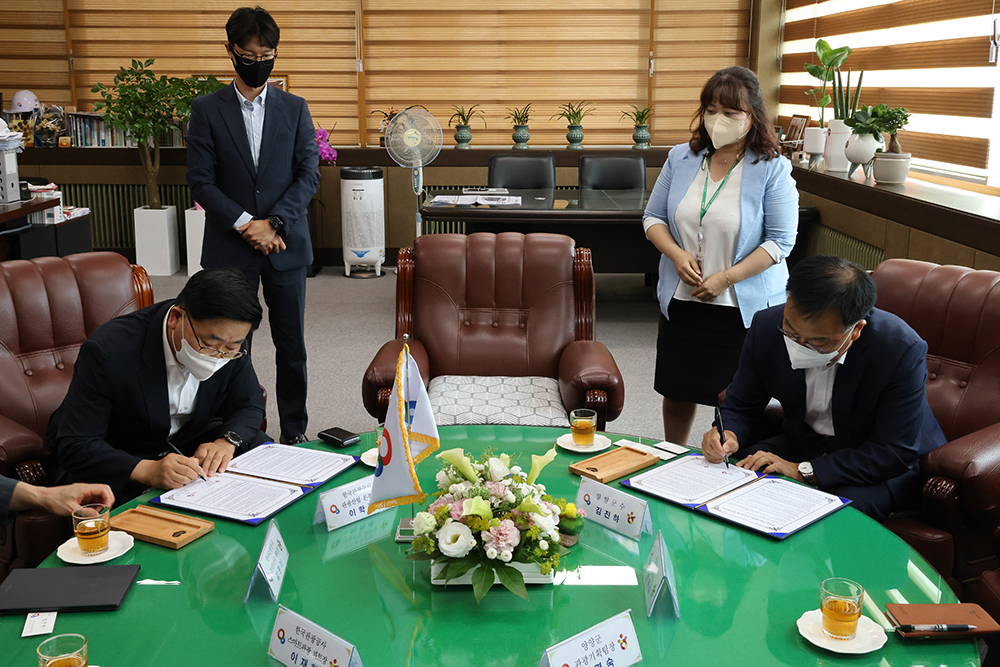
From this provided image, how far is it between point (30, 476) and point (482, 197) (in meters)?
3.69

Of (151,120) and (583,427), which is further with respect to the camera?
(151,120)

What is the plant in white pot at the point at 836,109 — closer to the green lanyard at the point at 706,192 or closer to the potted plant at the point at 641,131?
the potted plant at the point at 641,131

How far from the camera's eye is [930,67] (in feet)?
15.3

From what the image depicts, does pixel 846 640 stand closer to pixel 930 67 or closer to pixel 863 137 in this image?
pixel 863 137

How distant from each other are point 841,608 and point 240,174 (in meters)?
2.65

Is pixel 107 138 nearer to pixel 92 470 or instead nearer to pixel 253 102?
pixel 253 102

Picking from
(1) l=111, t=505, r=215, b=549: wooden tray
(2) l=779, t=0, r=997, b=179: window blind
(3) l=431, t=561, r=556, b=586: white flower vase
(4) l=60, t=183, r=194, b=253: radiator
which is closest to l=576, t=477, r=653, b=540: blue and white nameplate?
(3) l=431, t=561, r=556, b=586: white flower vase

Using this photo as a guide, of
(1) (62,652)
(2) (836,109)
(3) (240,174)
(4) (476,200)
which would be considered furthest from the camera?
(4) (476,200)

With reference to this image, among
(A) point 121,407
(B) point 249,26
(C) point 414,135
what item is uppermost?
(B) point 249,26

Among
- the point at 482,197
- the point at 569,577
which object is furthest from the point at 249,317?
the point at 482,197

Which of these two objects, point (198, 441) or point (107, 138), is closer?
point (198, 441)

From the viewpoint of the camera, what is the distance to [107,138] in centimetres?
696

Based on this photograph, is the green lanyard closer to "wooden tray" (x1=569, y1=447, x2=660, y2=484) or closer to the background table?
"wooden tray" (x1=569, y1=447, x2=660, y2=484)

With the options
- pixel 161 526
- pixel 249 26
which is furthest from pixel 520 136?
pixel 161 526
